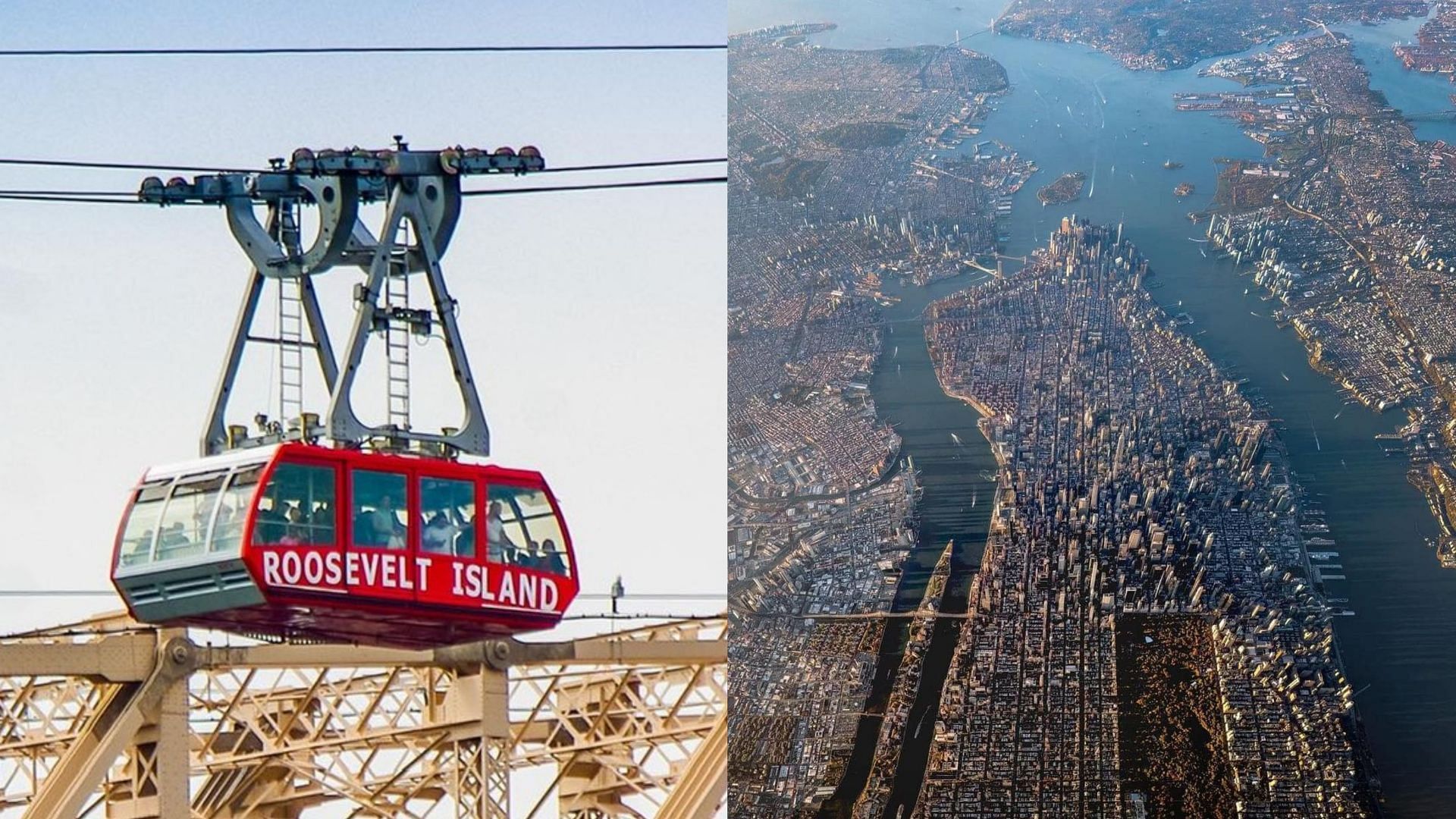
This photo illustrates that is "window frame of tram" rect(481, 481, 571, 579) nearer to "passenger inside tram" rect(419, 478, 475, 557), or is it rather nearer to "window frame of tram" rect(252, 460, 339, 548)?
"passenger inside tram" rect(419, 478, 475, 557)

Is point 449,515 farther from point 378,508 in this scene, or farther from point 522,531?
point 522,531

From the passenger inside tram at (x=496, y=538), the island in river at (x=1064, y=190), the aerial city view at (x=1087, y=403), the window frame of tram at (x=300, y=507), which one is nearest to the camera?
the window frame of tram at (x=300, y=507)

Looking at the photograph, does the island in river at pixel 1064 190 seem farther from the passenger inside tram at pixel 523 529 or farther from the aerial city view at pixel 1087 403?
the passenger inside tram at pixel 523 529

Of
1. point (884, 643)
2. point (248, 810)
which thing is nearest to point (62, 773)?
point (248, 810)

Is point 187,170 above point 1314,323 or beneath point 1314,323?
above

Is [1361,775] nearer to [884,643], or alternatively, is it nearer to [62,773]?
[884,643]

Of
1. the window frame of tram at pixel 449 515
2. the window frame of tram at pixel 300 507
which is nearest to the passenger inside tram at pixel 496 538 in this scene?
the window frame of tram at pixel 449 515
